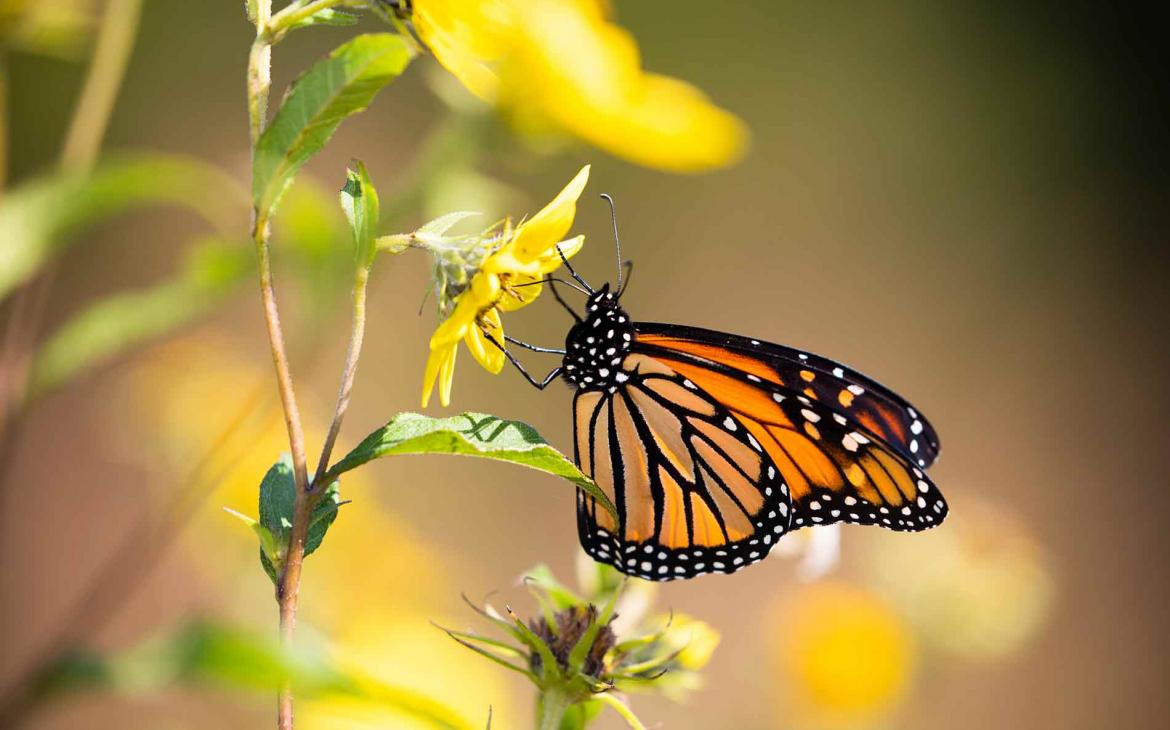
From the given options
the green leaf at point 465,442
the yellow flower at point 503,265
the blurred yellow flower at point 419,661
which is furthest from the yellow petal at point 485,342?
the blurred yellow flower at point 419,661

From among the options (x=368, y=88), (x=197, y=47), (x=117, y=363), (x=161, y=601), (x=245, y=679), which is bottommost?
(x=245, y=679)

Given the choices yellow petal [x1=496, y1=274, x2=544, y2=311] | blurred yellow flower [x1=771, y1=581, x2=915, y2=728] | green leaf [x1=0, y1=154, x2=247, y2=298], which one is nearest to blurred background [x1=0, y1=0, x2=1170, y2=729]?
blurred yellow flower [x1=771, y1=581, x2=915, y2=728]

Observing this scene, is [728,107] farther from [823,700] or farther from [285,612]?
[285,612]

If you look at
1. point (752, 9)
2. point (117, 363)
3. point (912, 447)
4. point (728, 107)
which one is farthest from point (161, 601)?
point (752, 9)

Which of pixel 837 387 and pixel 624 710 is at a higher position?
pixel 837 387

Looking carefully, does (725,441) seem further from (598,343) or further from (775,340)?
(775,340)

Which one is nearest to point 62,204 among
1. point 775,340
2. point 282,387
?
point 282,387
